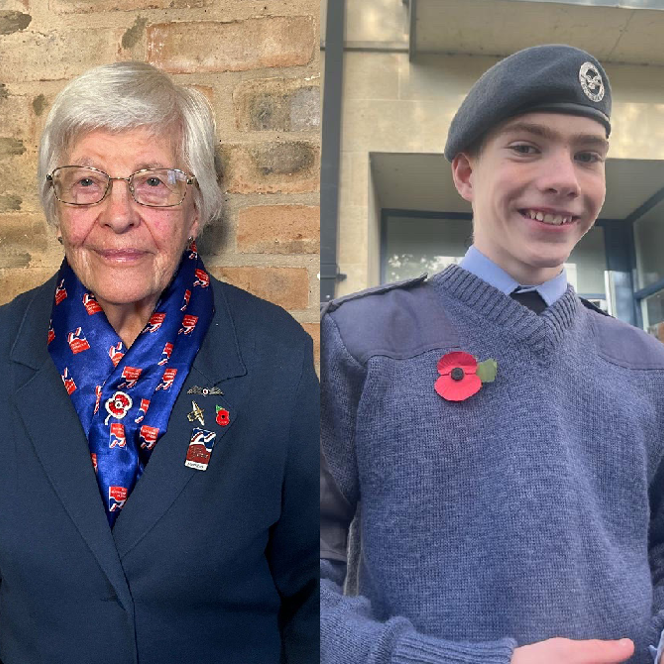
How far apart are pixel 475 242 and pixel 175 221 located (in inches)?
19.8

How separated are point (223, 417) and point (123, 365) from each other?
0.16 m

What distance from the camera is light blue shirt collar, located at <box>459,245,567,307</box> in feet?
2.14

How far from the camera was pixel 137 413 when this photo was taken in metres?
1.02

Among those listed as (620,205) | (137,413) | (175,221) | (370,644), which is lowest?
(370,644)

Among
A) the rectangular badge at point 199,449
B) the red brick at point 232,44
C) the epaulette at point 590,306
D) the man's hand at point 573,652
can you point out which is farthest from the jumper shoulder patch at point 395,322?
the red brick at point 232,44

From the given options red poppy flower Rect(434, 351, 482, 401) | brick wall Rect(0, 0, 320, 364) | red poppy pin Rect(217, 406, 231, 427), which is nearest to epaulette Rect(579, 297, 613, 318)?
red poppy flower Rect(434, 351, 482, 401)

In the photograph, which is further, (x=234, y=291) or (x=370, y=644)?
(x=234, y=291)

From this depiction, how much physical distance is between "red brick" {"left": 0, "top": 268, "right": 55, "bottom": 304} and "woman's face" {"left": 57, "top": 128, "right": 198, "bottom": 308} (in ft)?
0.39

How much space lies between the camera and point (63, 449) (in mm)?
984

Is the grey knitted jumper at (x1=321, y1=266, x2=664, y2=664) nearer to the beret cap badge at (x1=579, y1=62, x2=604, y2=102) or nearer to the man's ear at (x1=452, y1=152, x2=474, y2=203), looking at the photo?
the man's ear at (x1=452, y1=152, x2=474, y2=203)

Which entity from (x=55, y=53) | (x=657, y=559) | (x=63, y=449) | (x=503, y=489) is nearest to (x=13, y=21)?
(x=55, y=53)

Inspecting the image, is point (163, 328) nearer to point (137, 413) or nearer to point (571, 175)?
point (137, 413)

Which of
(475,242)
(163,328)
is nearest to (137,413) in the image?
(163,328)

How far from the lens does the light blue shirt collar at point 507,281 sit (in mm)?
652
